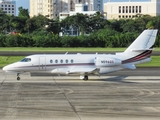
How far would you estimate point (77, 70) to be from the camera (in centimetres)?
3903

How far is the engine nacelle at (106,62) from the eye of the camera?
3928 centimetres

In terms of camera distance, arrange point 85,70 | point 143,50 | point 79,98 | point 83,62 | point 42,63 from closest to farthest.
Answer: point 79,98
point 85,70
point 42,63
point 83,62
point 143,50

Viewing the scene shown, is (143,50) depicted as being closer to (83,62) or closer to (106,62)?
(106,62)

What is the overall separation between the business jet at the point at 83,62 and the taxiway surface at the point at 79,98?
83 centimetres

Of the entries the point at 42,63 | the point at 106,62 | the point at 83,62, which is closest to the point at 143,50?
the point at 106,62

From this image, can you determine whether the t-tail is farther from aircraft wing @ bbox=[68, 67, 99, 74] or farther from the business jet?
aircraft wing @ bbox=[68, 67, 99, 74]

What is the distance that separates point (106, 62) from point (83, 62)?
1915 mm

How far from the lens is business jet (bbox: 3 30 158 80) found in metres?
39.1

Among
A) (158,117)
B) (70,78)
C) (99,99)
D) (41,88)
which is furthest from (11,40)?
(158,117)

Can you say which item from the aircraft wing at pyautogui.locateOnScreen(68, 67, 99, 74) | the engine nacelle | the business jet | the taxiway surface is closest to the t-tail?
the business jet

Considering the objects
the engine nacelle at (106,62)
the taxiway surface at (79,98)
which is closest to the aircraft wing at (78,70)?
the engine nacelle at (106,62)

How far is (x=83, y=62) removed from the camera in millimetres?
39656

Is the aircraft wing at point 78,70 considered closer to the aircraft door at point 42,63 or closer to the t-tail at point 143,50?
the aircraft door at point 42,63

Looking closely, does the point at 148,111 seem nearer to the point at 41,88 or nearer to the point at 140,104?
the point at 140,104
